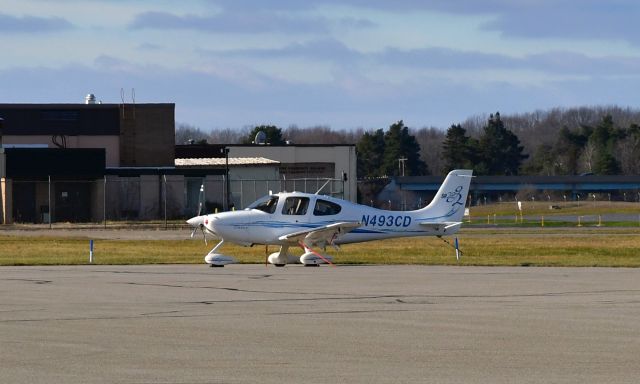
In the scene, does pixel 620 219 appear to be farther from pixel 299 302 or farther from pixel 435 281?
pixel 299 302

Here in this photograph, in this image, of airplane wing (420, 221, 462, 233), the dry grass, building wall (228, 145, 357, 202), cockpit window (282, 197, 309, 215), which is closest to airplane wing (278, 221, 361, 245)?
cockpit window (282, 197, 309, 215)

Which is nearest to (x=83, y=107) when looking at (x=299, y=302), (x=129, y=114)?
(x=129, y=114)

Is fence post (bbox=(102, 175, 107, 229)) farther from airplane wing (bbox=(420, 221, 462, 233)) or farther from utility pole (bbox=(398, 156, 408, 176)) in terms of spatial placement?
utility pole (bbox=(398, 156, 408, 176))

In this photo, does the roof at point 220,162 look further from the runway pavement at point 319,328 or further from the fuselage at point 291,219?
the runway pavement at point 319,328

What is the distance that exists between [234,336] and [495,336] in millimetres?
3286

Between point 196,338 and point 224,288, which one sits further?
point 224,288

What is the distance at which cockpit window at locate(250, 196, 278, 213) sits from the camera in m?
28.8

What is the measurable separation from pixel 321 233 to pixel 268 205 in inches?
63.4

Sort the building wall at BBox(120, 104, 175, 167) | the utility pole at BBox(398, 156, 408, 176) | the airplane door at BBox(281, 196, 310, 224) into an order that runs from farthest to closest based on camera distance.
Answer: the utility pole at BBox(398, 156, 408, 176)
the building wall at BBox(120, 104, 175, 167)
the airplane door at BBox(281, 196, 310, 224)

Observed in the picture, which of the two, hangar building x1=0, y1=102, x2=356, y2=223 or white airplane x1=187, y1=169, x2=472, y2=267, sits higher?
hangar building x1=0, y1=102, x2=356, y2=223

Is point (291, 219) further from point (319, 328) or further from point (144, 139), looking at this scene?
point (144, 139)

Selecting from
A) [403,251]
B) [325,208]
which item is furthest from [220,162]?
[325,208]

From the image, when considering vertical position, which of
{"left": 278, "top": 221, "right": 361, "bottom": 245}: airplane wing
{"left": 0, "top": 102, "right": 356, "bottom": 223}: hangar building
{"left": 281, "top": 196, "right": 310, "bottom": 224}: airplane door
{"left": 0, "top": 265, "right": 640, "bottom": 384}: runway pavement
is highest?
{"left": 0, "top": 102, "right": 356, "bottom": 223}: hangar building

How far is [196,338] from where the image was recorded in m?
13.8
